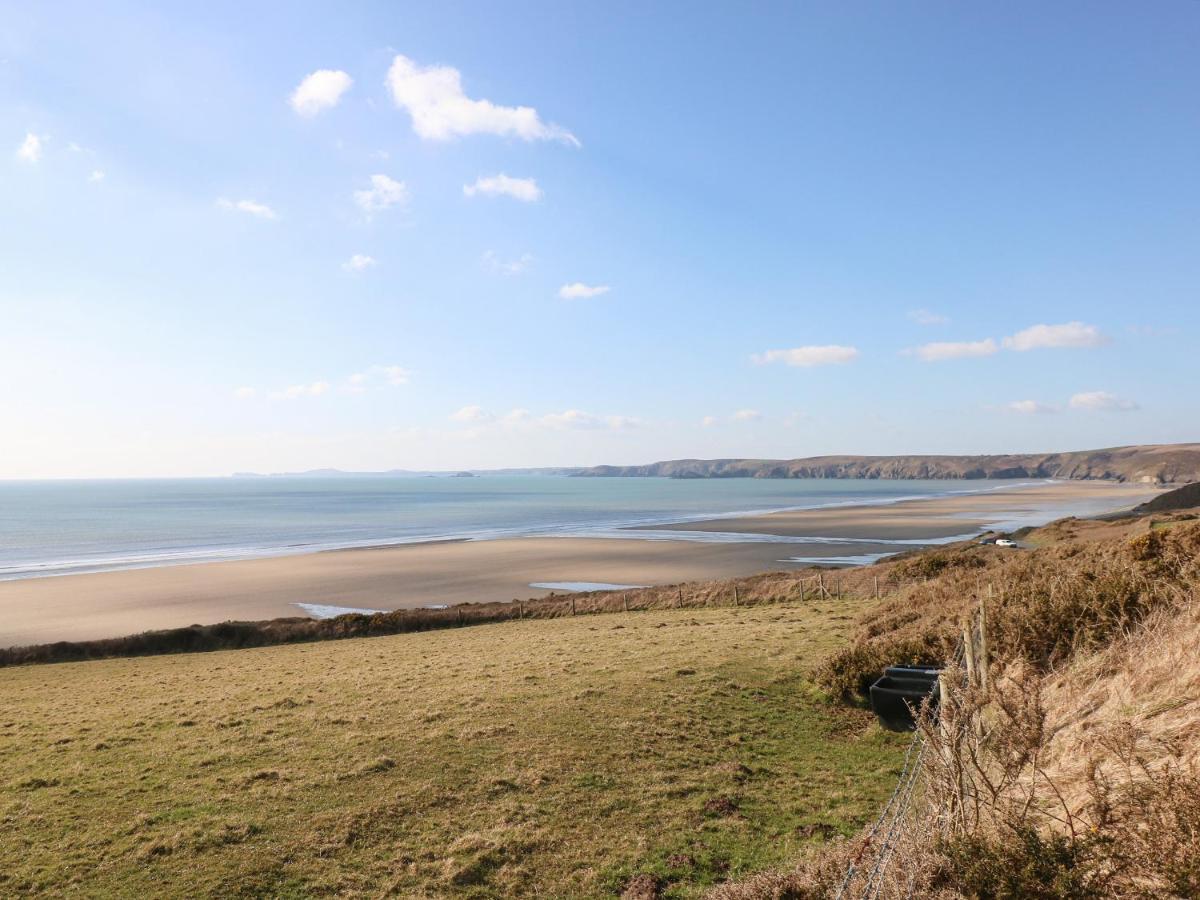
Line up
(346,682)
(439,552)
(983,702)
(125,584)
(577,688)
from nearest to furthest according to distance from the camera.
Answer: (983,702) → (577,688) → (346,682) → (125,584) → (439,552)

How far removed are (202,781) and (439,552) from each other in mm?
59173

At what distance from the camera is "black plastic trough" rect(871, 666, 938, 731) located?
12.9 meters

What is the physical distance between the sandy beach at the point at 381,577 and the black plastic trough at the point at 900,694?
34.1 meters

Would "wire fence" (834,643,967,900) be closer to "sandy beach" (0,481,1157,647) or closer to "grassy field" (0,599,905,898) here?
"grassy field" (0,599,905,898)

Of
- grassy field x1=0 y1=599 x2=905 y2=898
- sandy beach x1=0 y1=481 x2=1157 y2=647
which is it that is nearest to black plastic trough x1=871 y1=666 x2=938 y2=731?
grassy field x1=0 y1=599 x2=905 y2=898

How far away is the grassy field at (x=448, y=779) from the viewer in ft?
28.7

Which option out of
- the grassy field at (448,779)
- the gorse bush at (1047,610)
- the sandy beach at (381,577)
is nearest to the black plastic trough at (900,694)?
the grassy field at (448,779)

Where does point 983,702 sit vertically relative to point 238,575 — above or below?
above

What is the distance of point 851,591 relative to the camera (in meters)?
34.4

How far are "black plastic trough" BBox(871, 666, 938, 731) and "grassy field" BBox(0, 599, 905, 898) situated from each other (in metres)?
0.59

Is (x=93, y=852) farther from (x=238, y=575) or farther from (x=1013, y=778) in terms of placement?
(x=238, y=575)

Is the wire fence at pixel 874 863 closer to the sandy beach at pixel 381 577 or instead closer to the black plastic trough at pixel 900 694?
the black plastic trough at pixel 900 694

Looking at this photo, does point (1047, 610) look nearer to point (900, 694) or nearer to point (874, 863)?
point (900, 694)

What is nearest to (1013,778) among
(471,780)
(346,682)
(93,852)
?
(471,780)
